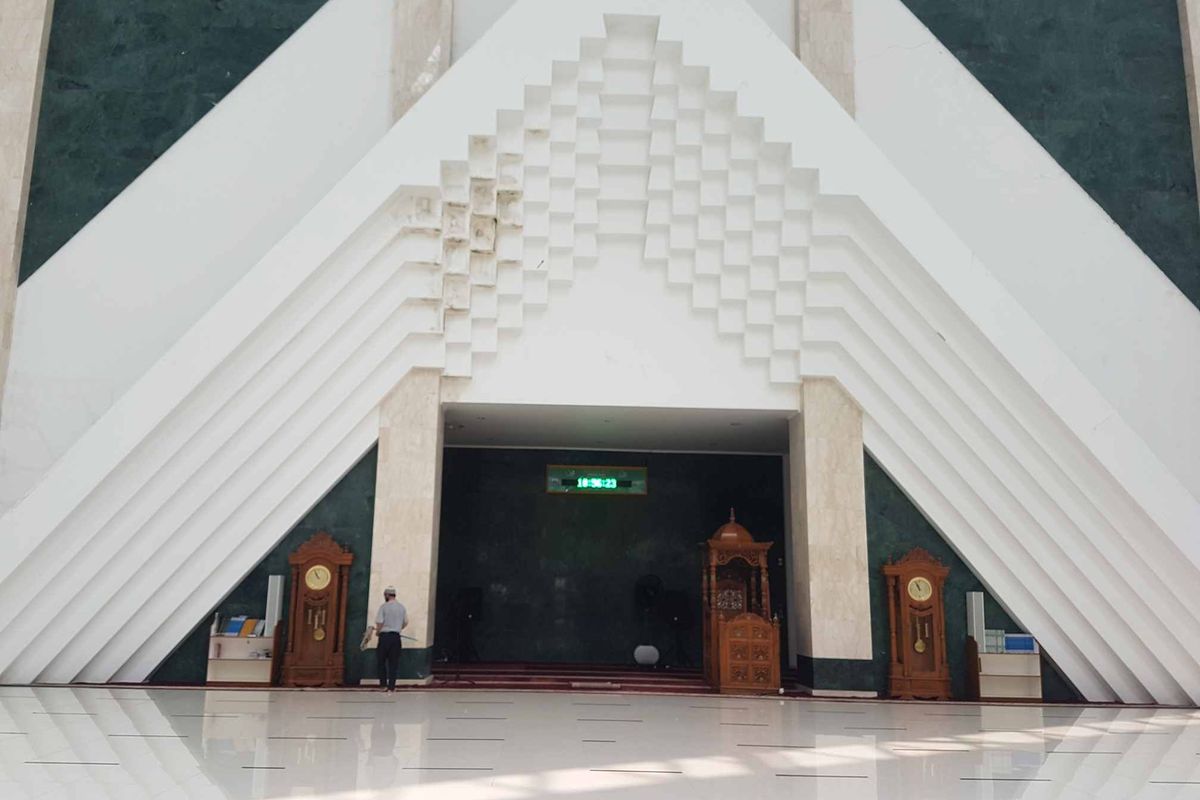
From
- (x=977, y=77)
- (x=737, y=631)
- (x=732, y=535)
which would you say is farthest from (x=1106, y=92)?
(x=737, y=631)

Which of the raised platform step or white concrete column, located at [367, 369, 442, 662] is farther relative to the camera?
the raised platform step

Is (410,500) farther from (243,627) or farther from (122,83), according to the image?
(122,83)

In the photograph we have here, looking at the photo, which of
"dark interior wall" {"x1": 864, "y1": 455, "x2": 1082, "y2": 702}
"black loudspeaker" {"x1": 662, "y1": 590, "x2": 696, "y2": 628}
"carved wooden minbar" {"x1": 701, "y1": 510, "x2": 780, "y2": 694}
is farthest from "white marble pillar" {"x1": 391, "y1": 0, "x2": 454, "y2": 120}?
"black loudspeaker" {"x1": 662, "y1": 590, "x2": 696, "y2": 628}

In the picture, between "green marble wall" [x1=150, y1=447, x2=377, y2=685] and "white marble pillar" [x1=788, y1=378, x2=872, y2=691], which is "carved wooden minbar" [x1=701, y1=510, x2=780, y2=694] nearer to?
"white marble pillar" [x1=788, y1=378, x2=872, y2=691]

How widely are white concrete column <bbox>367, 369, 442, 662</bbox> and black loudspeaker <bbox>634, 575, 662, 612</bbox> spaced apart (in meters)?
3.64

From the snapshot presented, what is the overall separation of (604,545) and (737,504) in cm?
179

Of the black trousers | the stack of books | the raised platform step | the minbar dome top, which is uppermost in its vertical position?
the minbar dome top

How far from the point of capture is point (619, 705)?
7602mm

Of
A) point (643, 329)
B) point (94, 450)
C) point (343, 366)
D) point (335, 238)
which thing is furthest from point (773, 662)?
point (94, 450)

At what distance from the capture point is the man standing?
8195 mm

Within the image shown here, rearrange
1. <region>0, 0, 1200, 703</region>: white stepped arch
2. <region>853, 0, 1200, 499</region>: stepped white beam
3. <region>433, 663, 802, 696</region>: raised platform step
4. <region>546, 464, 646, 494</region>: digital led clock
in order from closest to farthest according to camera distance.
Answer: <region>0, 0, 1200, 703</region>: white stepped arch
<region>433, 663, 802, 696</region>: raised platform step
<region>853, 0, 1200, 499</region>: stepped white beam
<region>546, 464, 646, 494</region>: digital led clock

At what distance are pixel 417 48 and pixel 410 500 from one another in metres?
4.55

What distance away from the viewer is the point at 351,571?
8805mm

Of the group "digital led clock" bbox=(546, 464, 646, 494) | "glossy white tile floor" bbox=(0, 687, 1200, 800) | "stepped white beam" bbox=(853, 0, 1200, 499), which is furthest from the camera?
"digital led clock" bbox=(546, 464, 646, 494)
